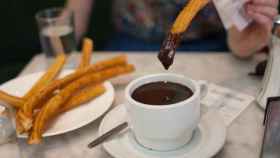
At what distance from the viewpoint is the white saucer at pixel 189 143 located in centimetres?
67

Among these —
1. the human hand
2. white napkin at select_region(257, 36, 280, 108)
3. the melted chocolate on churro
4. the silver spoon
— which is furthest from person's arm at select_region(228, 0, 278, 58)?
the silver spoon

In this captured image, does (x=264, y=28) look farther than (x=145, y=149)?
Yes

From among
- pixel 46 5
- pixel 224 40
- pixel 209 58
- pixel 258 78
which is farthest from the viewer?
pixel 46 5

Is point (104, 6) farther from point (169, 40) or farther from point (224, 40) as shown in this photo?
point (169, 40)

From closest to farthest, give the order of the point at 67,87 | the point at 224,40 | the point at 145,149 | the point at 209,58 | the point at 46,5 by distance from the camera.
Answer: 1. the point at 145,149
2. the point at 67,87
3. the point at 209,58
4. the point at 224,40
5. the point at 46,5

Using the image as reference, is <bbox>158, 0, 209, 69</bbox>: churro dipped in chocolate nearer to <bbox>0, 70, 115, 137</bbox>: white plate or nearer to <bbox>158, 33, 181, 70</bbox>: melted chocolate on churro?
<bbox>158, 33, 181, 70</bbox>: melted chocolate on churro

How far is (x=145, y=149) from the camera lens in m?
0.69

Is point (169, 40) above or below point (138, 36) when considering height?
above

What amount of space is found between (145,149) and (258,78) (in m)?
0.36

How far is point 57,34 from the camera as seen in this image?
1112mm

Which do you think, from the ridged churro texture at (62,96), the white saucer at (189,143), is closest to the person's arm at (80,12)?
the ridged churro texture at (62,96)

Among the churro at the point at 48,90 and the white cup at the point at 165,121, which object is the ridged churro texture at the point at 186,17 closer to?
the white cup at the point at 165,121

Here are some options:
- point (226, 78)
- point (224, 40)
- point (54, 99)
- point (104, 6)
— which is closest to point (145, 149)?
point (54, 99)

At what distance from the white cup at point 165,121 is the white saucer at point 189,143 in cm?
1
